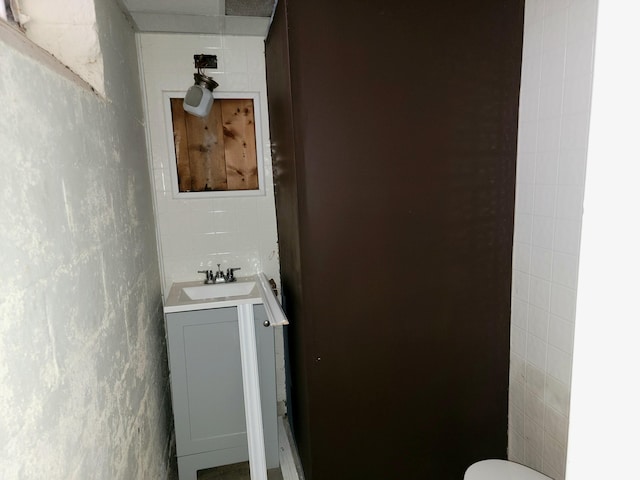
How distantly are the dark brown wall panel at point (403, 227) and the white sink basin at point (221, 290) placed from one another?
58 cm

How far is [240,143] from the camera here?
2252 mm

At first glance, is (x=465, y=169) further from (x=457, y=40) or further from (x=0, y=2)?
(x=0, y=2)

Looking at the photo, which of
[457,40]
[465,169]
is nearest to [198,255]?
[465,169]

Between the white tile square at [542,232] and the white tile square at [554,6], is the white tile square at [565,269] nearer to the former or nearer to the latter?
the white tile square at [542,232]

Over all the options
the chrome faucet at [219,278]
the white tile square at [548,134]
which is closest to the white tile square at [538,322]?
the white tile square at [548,134]

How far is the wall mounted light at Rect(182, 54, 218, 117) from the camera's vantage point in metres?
2.00

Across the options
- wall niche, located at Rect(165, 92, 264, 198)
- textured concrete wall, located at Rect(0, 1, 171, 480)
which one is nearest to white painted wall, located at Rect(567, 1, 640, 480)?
textured concrete wall, located at Rect(0, 1, 171, 480)

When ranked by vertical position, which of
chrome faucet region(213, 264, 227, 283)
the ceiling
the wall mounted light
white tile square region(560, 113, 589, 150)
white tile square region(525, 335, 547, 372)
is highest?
the ceiling

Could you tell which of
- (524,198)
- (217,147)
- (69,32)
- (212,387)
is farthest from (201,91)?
(524,198)

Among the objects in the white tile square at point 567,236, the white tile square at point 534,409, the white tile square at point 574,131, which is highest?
the white tile square at point 574,131

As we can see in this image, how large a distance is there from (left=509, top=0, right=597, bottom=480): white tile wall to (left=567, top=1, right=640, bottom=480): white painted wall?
3.78ft

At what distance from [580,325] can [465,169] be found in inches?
50.7

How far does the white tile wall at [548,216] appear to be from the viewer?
4.46ft

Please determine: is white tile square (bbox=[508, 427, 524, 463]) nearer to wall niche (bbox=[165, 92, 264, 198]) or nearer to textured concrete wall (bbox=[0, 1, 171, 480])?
textured concrete wall (bbox=[0, 1, 171, 480])
